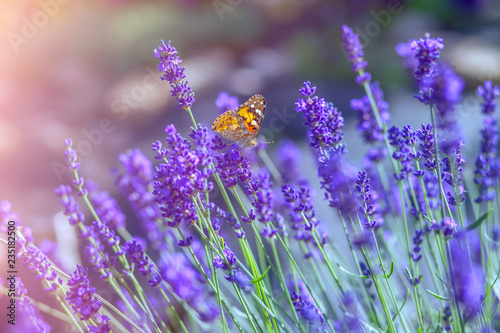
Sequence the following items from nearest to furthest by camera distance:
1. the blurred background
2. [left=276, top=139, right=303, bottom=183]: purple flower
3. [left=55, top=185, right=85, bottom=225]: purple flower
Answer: [left=55, top=185, right=85, bottom=225]: purple flower, [left=276, top=139, right=303, bottom=183]: purple flower, the blurred background

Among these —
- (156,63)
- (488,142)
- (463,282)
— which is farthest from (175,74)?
(156,63)

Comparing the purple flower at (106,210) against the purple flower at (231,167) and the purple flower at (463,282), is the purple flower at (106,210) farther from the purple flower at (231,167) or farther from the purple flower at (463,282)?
the purple flower at (463,282)

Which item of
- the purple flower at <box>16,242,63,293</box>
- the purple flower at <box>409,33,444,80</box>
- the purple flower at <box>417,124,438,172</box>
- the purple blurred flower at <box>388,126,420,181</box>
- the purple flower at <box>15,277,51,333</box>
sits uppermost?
the purple flower at <box>409,33,444,80</box>

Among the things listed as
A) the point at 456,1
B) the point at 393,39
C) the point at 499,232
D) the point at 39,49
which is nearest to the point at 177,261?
the point at 499,232

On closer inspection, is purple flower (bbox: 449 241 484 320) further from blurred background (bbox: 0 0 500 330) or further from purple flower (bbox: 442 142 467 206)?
blurred background (bbox: 0 0 500 330)

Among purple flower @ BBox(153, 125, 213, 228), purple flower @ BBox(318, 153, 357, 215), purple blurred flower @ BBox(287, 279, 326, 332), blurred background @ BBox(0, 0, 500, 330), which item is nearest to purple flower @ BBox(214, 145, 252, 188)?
purple flower @ BBox(153, 125, 213, 228)

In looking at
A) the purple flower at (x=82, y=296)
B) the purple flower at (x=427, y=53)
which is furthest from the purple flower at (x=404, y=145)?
the purple flower at (x=82, y=296)
